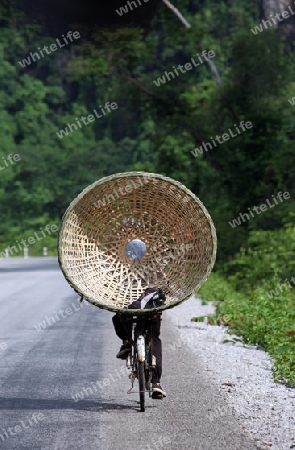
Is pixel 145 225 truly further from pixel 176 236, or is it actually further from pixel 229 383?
pixel 229 383

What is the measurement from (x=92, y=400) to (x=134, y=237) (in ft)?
5.28

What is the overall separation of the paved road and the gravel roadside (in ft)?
0.50

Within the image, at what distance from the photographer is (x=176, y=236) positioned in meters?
9.91

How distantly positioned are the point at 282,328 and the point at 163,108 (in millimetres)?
21022

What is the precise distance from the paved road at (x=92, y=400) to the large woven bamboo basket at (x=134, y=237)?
1029 mm

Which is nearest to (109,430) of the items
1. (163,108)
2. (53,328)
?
(53,328)

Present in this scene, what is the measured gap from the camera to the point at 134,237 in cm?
1003

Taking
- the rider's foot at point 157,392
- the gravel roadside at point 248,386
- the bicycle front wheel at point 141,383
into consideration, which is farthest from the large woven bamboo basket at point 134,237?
the gravel roadside at point 248,386

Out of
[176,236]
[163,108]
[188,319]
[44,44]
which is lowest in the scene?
[188,319]

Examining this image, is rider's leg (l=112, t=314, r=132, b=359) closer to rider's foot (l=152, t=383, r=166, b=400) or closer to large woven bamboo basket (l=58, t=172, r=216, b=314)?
large woven bamboo basket (l=58, t=172, r=216, b=314)

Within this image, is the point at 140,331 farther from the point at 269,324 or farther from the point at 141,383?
the point at 269,324

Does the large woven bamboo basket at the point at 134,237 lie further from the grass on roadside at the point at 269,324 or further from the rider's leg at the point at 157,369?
the grass on roadside at the point at 269,324

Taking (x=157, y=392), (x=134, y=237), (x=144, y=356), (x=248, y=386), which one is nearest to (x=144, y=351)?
(x=144, y=356)

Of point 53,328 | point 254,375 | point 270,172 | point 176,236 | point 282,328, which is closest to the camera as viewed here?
point 176,236
